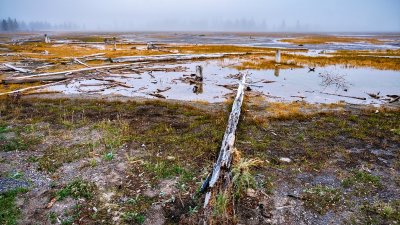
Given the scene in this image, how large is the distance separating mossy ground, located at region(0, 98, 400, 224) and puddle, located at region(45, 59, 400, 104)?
124 inches

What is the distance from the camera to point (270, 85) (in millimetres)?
21641

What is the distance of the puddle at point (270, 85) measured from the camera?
18578 mm

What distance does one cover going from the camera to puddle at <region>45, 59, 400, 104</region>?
61.0ft

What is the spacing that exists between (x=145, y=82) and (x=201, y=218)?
56.3ft

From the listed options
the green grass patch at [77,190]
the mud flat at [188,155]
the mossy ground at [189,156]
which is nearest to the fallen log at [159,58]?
the mud flat at [188,155]

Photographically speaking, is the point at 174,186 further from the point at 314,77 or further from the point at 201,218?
the point at 314,77

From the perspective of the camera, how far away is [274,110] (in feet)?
49.9

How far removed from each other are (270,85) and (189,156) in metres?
13.5

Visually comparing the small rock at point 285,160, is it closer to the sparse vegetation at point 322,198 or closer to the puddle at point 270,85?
the sparse vegetation at point 322,198

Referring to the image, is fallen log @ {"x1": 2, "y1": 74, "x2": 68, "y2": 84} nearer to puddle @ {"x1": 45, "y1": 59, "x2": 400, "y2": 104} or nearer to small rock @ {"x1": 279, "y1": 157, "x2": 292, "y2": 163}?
puddle @ {"x1": 45, "y1": 59, "x2": 400, "y2": 104}

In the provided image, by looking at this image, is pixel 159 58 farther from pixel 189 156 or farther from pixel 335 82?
pixel 189 156

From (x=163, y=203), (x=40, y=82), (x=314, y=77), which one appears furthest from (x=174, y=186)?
(x=314, y=77)

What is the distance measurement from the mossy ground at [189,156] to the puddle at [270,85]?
124 inches

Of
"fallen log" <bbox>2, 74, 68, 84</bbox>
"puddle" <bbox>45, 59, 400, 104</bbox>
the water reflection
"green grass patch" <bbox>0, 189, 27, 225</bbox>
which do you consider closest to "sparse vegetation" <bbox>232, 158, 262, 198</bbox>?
"green grass patch" <bbox>0, 189, 27, 225</bbox>
